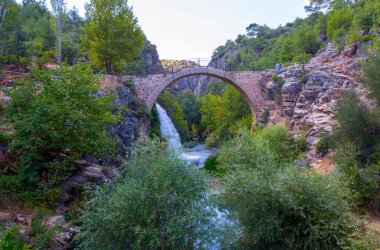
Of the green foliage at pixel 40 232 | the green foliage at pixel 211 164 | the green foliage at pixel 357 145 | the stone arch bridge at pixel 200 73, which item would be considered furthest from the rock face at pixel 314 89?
the green foliage at pixel 40 232

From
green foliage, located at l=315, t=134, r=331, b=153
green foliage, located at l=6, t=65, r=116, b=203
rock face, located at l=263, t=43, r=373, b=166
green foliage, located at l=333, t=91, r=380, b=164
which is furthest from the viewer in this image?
rock face, located at l=263, t=43, r=373, b=166

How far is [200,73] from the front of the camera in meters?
23.5

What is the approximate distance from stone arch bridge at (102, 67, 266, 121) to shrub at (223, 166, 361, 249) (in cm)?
1496

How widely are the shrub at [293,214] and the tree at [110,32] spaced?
1583 centimetres

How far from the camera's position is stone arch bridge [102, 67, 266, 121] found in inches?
868

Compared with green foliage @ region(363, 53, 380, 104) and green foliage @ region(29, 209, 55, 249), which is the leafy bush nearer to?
green foliage @ region(363, 53, 380, 104)

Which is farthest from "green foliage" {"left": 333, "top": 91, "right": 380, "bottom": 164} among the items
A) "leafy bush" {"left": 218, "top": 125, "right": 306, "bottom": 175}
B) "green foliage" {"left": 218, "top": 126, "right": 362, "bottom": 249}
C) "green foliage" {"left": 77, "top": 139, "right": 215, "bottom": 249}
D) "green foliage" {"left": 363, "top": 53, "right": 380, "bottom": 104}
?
"green foliage" {"left": 77, "top": 139, "right": 215, "bottom": 249}

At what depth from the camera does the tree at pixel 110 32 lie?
2094 cm

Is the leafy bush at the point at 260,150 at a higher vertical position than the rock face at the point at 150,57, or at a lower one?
lower

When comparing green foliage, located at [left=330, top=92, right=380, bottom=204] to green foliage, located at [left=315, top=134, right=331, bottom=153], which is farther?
green foliage, located at [left=315, top=134, right=331, bottom=153]

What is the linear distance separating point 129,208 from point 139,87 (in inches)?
628

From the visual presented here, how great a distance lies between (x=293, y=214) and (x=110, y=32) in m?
16.9

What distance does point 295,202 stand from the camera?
25.3ft

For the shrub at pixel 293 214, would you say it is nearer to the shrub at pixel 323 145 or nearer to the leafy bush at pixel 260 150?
the leafy bush at pixel 260 150
